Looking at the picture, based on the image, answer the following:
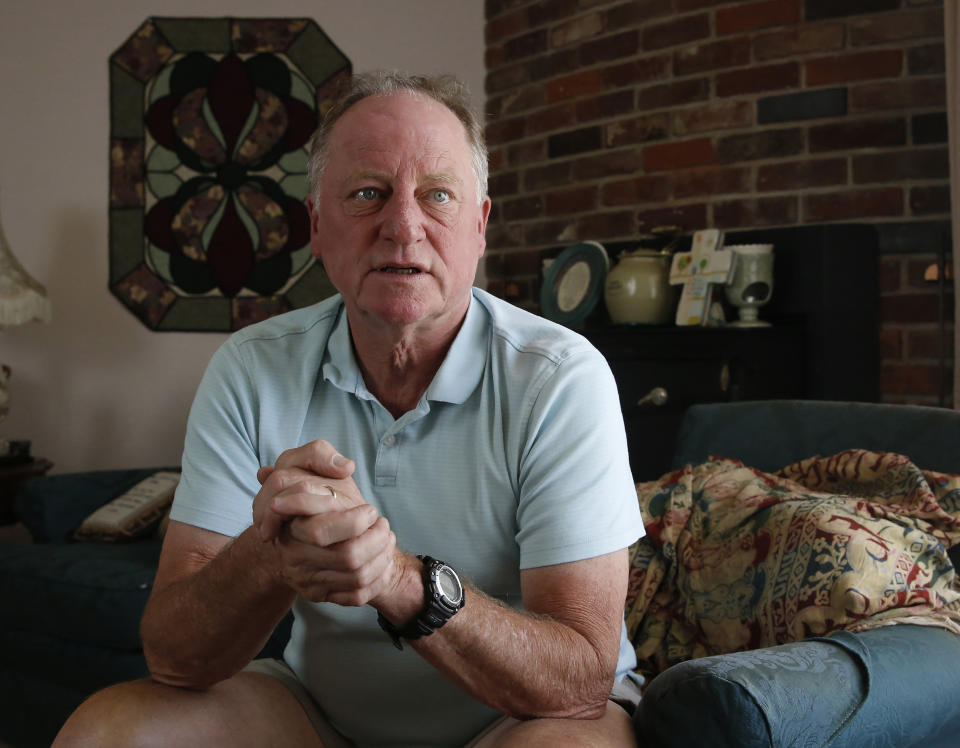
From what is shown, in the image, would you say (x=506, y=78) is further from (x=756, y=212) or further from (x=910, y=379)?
(x=910, y=379)

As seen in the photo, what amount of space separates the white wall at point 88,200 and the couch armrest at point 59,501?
1.03 m

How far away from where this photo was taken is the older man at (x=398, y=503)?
94 centimetres

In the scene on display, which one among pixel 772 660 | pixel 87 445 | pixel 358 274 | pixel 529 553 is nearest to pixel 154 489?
pixel 87 445

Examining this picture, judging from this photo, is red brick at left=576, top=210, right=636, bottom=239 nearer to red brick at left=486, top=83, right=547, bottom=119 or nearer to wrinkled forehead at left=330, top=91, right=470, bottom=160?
red brick at left=486, top=83, right=547, bottom=119

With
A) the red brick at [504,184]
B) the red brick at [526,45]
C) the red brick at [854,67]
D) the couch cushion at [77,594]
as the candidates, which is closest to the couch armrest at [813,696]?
the couch cushion at [77,594]

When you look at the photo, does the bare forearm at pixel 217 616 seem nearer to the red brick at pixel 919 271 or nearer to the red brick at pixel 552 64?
the red brick at pixel 919 271

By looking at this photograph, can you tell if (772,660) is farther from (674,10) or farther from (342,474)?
(674,10)

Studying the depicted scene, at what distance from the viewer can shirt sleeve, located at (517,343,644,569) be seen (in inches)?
40.2

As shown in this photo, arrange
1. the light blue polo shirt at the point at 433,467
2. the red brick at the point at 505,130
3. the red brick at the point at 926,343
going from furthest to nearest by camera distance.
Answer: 1. the red brick at the point at 505,130
2. the red brick at the point at 926,343
3. the light blue polo shirt at the point at 433,467

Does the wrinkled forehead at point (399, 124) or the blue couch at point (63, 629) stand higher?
the wrinkled forehead at point (399, 124)

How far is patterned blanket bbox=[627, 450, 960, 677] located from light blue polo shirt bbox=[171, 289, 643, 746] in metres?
0.23

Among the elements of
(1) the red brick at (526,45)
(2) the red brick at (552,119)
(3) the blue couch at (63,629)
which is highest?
(1) the red brick at (526,45)

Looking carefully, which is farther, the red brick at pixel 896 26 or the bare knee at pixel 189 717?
the red brick at pixel 896 26

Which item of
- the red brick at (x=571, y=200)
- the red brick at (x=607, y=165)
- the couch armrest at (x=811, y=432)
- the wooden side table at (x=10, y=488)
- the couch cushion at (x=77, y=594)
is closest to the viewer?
the couch armrest at (x=811, y=432)
